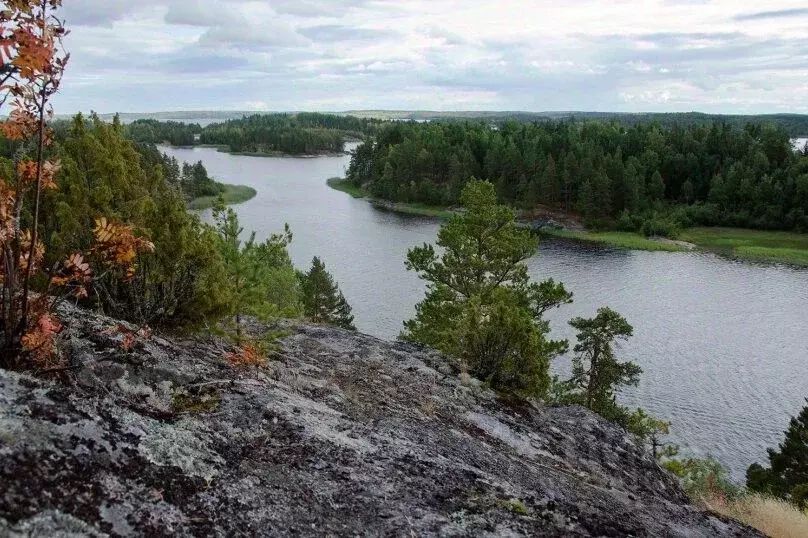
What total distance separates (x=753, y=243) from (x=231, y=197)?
8079 centimetres

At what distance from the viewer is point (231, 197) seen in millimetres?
109250

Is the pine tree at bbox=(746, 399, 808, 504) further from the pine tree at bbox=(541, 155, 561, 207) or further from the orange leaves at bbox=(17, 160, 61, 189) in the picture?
the pine tree at bbox=(541, 155, 561, 207)

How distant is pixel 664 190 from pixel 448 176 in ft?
127

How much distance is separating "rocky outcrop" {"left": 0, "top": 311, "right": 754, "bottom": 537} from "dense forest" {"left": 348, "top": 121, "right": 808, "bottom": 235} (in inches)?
3399

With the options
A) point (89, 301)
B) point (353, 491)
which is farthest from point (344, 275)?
point (353, 491)

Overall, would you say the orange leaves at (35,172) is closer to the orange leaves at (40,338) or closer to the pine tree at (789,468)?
the orange leaves at (40,338)

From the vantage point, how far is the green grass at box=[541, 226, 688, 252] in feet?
273

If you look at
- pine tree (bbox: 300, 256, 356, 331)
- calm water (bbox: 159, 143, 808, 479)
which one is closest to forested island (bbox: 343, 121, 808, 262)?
calm water (bbox: 159, 143, 808, 479)

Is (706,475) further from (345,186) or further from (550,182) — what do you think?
(345,186)

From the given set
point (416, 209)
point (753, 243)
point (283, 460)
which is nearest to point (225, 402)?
point (283, 460)

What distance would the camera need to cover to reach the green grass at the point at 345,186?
127 m

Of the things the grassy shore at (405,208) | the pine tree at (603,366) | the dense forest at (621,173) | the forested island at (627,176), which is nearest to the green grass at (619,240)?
the forested island at (627,176)

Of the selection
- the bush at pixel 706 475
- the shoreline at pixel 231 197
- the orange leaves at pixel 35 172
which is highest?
the orange leaves at pixel 35 172

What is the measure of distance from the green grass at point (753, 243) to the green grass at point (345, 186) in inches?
2403
